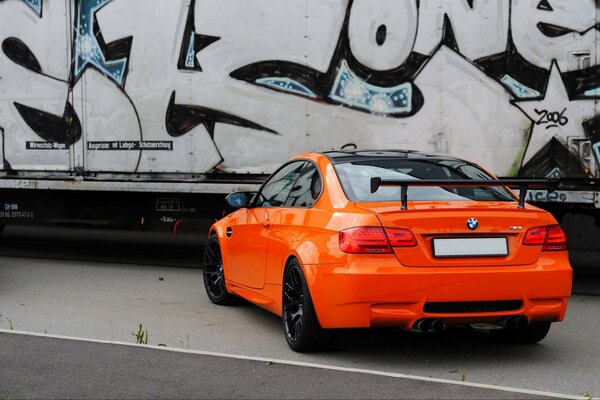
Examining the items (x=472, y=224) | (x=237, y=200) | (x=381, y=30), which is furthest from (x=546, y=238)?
(x=381, y=30)

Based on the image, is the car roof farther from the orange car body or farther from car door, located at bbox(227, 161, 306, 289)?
the orange car body

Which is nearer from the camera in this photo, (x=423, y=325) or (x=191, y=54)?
(x=423, y=325)

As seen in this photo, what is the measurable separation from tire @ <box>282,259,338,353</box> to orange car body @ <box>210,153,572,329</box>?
10cm

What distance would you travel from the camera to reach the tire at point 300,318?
595 centimetres

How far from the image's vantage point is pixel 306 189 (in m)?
6.71

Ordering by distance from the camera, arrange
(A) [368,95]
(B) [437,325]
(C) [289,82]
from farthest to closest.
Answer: (C) [289,82] < (A) [368,95] < (B) [437,325]

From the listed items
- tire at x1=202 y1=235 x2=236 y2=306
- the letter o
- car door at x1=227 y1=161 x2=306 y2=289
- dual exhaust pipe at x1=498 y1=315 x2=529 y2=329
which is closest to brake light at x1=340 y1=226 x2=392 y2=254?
dual exhaust pipe at x1=498 y1=315 x2=529 y2=329

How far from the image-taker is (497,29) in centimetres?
903

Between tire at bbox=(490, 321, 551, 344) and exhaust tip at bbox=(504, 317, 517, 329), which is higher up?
exhaust tip at bbox=(504, 317, 517, 329)

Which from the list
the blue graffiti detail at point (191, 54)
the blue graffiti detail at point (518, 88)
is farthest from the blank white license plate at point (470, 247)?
the blue graffiti detail at point (191, 54)

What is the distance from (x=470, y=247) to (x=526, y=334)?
1.12m

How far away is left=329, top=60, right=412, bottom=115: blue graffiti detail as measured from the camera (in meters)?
9.52

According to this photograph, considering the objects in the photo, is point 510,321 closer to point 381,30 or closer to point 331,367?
point 331,367

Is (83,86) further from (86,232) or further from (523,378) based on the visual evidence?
(523,378)
